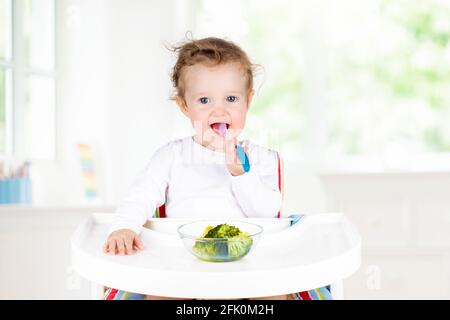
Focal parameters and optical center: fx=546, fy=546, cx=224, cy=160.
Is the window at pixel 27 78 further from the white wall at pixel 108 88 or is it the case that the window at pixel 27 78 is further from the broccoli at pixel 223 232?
the broccoli at pixel 223 232

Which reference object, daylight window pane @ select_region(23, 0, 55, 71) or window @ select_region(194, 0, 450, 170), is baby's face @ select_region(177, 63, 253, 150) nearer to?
daylight window pane @ select_region(23, 0, 55, 71)

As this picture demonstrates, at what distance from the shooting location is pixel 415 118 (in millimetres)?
Answer: 2139

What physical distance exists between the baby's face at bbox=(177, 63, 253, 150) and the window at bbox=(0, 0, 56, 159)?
0.87 meters

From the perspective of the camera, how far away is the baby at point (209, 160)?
0.91 m

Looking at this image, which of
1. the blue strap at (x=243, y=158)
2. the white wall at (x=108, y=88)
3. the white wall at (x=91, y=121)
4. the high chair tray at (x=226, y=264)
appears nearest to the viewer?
the high chair tray at (x=226, y=264)

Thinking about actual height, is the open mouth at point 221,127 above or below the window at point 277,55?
below

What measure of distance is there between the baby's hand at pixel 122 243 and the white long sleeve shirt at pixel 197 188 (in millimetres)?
82

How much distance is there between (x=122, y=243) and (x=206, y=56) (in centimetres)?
35

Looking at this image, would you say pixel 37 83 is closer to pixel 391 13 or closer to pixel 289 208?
pixel 289 208

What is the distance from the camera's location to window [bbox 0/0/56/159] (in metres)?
1.61

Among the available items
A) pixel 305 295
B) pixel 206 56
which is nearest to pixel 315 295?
pixel 305 295

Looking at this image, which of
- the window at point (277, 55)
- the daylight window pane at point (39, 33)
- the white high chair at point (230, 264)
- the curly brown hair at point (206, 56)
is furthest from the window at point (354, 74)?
the white high chair at point (230, 264)

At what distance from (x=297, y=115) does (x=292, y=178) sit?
245mm
